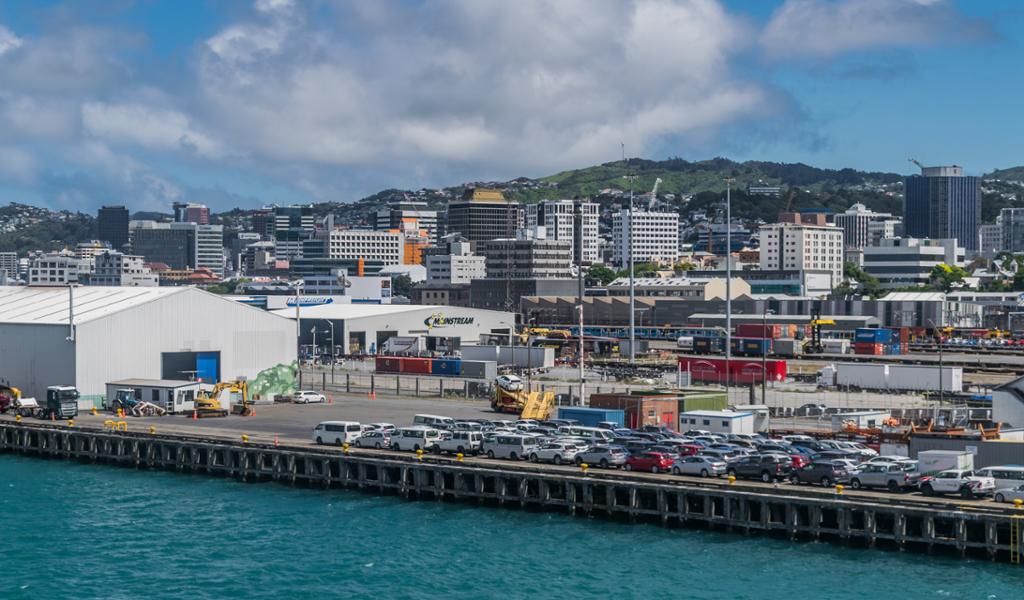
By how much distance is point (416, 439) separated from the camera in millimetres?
47281

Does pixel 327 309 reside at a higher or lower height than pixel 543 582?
higher

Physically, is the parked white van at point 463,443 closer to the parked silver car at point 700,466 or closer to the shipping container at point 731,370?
the parked silver car at point 700,466

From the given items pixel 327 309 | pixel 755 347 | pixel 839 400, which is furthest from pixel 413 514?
pixel 327 309

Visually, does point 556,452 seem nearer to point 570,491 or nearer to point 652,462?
point 570,491

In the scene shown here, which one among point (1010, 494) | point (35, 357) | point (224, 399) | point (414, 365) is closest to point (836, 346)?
point (414, 365)

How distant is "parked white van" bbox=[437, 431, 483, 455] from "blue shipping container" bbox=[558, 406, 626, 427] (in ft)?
25.6

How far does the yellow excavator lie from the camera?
59.3 meters

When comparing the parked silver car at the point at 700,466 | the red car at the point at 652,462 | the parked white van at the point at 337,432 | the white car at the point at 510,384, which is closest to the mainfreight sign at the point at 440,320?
the white car at the point at 510,384

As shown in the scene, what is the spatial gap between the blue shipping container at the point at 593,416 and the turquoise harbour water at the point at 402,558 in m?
11.4

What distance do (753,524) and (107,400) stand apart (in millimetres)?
33414

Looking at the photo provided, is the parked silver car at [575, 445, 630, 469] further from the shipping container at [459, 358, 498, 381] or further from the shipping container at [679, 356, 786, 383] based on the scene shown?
→ the shipping container at [459, 358, 498, 381]

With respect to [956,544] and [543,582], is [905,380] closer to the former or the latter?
[956,544]

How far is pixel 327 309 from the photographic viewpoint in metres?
110

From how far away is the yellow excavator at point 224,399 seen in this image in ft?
195
